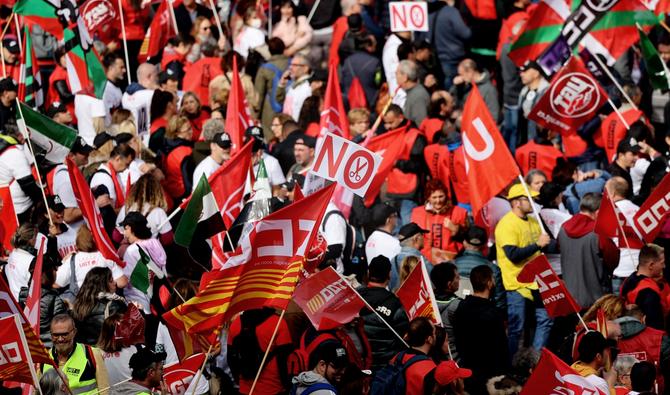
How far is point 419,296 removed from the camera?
1309cm

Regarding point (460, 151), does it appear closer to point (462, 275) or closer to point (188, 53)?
point (462, 275)

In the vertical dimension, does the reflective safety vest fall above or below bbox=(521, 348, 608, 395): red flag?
below

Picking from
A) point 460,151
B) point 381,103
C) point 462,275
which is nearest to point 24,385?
point 462,275

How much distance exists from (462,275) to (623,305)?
1993mm

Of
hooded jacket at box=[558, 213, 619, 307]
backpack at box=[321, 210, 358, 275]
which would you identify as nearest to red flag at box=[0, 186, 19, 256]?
backpack at box=[321, 210, 358, 275]

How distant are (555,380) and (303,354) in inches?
95.8

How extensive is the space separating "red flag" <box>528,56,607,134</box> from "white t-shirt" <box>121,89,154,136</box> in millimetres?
4918

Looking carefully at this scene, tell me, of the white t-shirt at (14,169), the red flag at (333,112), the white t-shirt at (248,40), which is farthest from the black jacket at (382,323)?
the white t-shirt at (248,40)

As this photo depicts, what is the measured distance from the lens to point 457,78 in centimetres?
2009

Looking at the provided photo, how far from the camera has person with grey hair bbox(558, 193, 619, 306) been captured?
1495 cm

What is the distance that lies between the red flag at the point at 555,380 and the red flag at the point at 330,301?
193 cm

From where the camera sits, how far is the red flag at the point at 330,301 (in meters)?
12.4

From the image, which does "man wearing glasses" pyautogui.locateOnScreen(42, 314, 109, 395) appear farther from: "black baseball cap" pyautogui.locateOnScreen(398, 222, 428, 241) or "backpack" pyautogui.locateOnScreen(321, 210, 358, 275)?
"black baseball cap" pyautogui.locateOnScreen(398, 222, 428, 241)

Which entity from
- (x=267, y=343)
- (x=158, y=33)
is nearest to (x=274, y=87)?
(x=158, y=33)
